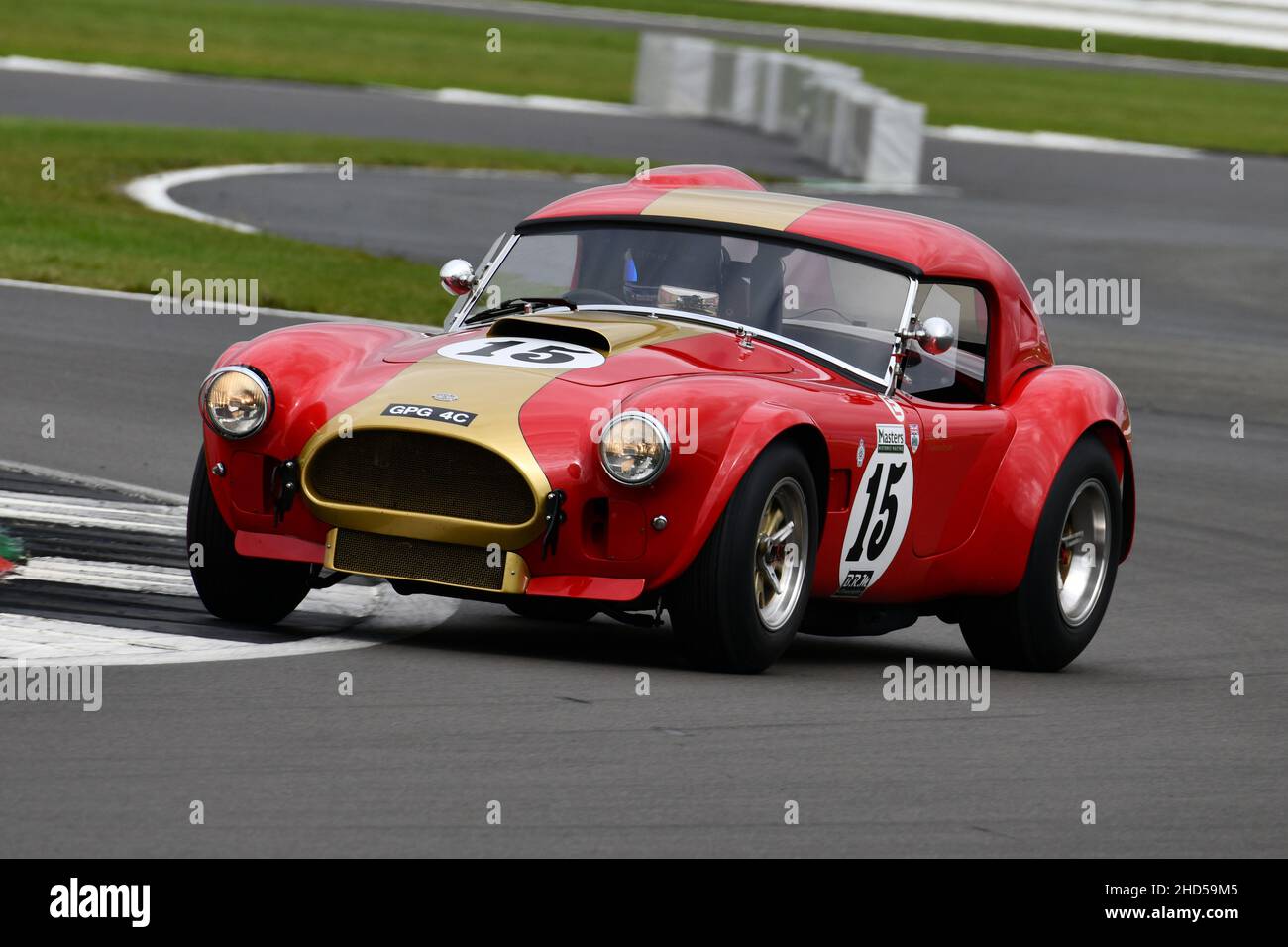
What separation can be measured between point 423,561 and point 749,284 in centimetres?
172

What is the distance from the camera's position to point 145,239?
18.0 meters

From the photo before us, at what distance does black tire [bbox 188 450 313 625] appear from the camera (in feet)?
24.8

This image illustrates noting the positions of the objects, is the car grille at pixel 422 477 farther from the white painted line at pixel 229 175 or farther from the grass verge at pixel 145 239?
the white painted line at pixel 229 175

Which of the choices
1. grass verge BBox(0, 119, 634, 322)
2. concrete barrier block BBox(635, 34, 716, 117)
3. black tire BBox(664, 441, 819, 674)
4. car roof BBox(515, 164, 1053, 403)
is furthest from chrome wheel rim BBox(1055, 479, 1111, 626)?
concrete barrier block BBox(635, 34, 716, 117)

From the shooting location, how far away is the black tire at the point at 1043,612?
8.44 metres

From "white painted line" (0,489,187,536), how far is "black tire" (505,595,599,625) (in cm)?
234

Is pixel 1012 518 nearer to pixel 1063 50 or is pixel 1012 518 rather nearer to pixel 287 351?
pixel 287 351

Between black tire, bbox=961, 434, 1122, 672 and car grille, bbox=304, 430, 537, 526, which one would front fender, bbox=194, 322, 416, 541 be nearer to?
car grille, bbox=304, 430, 537, 526

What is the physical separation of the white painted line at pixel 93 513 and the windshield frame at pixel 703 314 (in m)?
1.60

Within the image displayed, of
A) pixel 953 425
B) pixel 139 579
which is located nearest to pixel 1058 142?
pixel 953 425

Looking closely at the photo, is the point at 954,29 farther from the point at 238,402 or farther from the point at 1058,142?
the point at 238,402

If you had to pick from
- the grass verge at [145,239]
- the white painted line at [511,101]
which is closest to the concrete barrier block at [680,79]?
the white painted line at [511,101]

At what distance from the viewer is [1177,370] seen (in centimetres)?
1677

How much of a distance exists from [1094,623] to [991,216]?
52.9 ft
